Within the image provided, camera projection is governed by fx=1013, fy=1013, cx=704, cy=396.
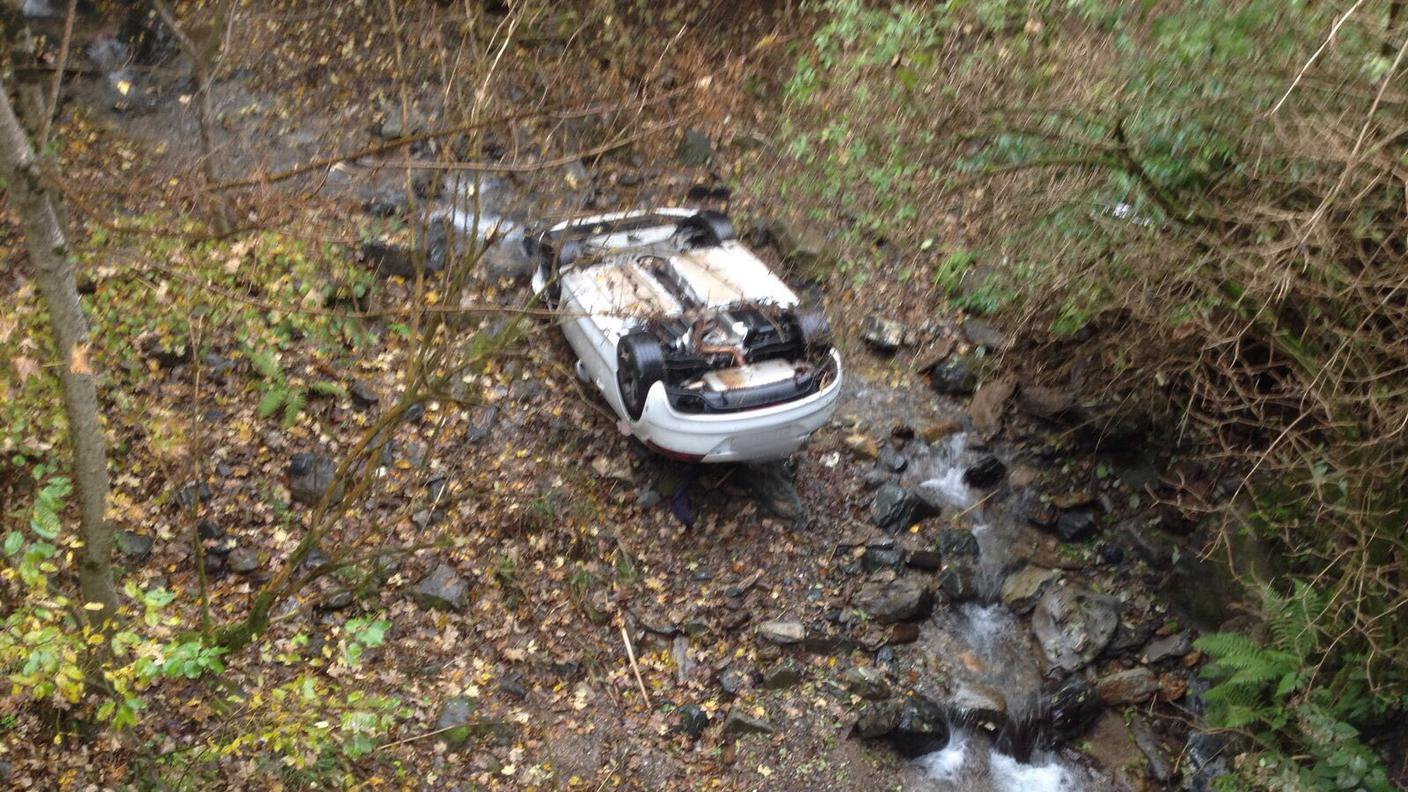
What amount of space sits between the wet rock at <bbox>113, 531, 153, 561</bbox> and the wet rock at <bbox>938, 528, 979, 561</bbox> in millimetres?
6029

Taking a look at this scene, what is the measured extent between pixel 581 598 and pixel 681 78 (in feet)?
24.0

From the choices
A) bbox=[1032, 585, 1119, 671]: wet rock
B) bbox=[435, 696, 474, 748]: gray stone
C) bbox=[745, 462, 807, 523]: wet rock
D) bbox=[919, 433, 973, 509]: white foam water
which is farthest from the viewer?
bbox=[919, 433, 973, 509]: white foam water

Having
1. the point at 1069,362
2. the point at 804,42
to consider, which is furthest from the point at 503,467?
the point at 804,42

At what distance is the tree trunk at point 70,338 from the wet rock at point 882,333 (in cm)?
695

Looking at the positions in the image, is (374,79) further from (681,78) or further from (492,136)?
(681,78)

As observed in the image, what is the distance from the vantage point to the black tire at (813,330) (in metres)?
7.71

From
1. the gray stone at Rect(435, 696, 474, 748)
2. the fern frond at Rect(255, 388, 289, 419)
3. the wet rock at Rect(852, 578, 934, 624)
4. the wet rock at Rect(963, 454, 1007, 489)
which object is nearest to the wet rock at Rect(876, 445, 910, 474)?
the wet rock at Rect(963, 454, 1007, 489)

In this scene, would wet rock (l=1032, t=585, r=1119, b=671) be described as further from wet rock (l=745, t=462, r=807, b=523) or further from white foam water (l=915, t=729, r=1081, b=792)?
wet rock (l=745, t=462, r=807, b=523)

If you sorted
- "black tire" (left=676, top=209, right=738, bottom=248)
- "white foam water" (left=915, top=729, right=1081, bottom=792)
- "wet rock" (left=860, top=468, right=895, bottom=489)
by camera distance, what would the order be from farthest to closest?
"wet rock" (left=860, top=468, right=895, bottom=489) < "black tire" (left=676, top=209, right=738, bottom=248) < "white foam water" (left=915, top=729, right=1081, bottom=792)

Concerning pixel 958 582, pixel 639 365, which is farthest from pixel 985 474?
pixel 639 365

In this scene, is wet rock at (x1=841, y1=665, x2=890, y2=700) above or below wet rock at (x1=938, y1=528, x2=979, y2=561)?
below

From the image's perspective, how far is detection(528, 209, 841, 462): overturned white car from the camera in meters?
7.30

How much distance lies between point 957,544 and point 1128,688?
171cm

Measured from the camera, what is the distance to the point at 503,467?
829 cm
